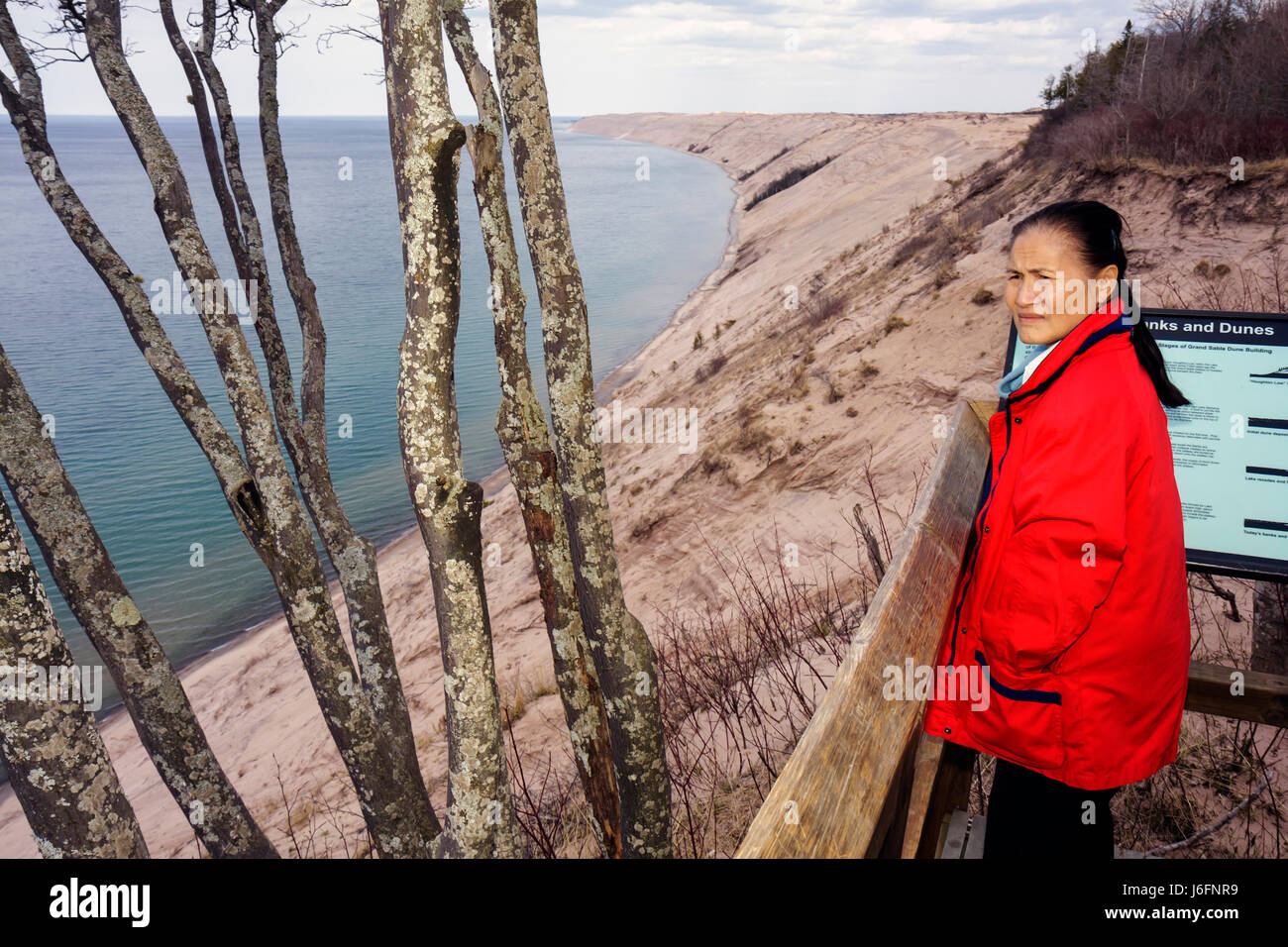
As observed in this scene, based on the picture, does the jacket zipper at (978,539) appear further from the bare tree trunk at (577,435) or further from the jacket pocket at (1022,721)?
the bare tree trunk at (577,435)

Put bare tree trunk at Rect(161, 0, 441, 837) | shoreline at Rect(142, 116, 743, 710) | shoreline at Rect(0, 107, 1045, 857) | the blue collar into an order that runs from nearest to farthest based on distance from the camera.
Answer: the blue collar < bare tree trunk at Rect(161, 0, 441, 837) < shoreline at Rect(0, 107, 1045, 857) < shoreline at Rect(142, 116, 743, 710)

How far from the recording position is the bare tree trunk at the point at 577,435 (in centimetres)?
292

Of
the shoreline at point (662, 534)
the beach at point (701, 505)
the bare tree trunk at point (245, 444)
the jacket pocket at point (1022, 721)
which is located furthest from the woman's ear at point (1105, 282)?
the beach at point (701, 505)

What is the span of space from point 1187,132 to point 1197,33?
6.48m

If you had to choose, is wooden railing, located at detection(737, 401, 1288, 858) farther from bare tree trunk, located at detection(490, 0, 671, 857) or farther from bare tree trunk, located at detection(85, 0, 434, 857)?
bare tree trunk, located at detection(85, 0, 434, 857)

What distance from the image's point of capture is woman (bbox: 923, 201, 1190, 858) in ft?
5.48

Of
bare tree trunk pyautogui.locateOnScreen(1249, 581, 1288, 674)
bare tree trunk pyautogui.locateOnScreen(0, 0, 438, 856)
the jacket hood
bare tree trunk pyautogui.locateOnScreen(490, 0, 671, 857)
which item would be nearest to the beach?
bare tree trunk pyautogui.locateOnScreen(0, 0, 438, 856)

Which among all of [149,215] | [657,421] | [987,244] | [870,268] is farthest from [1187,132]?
[149,215]

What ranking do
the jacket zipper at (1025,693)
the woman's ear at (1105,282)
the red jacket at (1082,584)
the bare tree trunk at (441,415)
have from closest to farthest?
the red jacket at (1082,584) < the jacket zipper at (1025,693) < the woman's ear at (1105,282) < the bare tree trunk at (441,415)

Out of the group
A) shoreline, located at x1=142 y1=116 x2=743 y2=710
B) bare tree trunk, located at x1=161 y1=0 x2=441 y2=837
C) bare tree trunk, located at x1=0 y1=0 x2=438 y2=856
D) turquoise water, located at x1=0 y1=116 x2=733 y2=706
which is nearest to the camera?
bare tree trunk, located at x1=0 y1=0 x2=438 y2=856

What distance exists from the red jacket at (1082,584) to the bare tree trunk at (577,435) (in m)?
1.39

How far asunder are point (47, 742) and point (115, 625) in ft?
3.32

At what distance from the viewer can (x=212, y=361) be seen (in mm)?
22500
